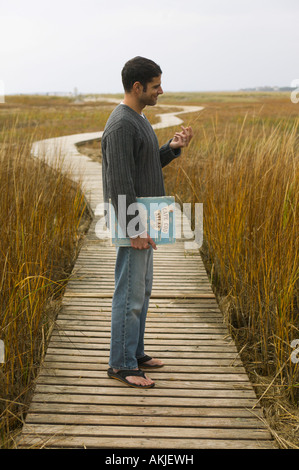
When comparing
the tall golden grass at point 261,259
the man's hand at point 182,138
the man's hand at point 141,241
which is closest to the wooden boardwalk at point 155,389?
the tall golden grass at point 261,259

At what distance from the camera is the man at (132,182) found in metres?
1.68

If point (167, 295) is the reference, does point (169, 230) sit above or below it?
above

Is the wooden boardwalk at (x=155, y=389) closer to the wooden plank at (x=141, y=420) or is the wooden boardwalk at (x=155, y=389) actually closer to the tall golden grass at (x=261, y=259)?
the wooden plank at (x=141, y=420)

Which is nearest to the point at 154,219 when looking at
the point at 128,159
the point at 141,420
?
the point at 128,159

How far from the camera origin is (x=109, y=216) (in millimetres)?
1811

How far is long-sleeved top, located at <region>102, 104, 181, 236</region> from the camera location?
5.47ft

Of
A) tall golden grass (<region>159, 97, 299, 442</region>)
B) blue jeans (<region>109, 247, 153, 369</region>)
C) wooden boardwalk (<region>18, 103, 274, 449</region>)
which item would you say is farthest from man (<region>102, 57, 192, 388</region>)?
tall golden grass (<region>159, 97, 299, 442</region>)

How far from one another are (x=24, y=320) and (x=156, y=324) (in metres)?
0.86

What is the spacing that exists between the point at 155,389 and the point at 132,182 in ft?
2.93

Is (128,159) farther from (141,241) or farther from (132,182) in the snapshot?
(141,241)

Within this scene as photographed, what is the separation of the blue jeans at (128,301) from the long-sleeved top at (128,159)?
17 centimetres

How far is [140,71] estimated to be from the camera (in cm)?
169
